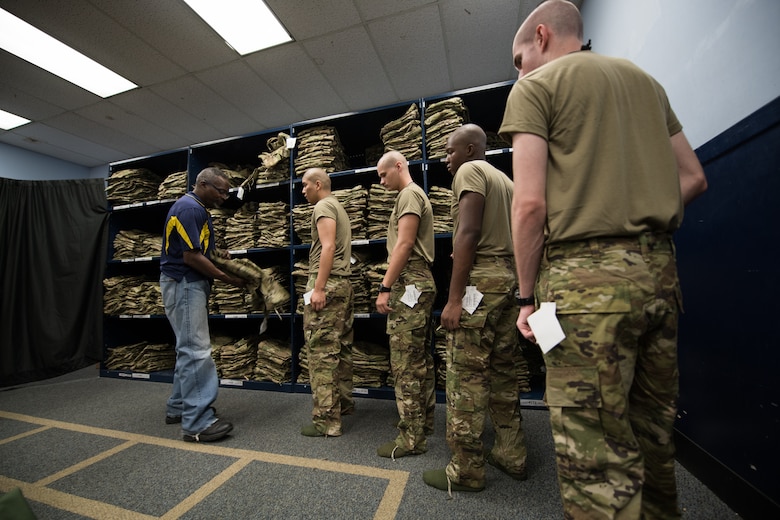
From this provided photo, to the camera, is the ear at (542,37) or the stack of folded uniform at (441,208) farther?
the stack of folded uniform at (441,208)

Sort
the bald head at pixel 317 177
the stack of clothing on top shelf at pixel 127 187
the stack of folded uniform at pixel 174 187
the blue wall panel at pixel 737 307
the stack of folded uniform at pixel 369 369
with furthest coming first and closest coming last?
the stack of clothing on top shelf at pixel 127 187
the stack of folded uniform at pixel 174 187
the stack of folded uniform at pixel 369 369
the bald head at pixel 317 177
the blue wall panel at pixel 737 307

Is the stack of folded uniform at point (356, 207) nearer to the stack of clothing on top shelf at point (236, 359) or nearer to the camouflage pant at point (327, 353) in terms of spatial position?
the camouflage pant at point (327, 353)

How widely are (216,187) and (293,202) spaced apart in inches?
36.1

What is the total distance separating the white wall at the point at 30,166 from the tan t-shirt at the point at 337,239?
25.0 feet

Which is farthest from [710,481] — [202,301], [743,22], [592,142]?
[202,301]

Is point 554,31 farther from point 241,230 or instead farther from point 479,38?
point 241,230

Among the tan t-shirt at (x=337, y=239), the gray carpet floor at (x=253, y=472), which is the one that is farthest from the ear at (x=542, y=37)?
the gray carpet floor at (x=253, y=472)

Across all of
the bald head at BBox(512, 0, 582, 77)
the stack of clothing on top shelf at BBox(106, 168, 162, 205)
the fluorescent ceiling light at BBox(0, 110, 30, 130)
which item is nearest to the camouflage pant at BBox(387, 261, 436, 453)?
the bald head at BBox(512, 0, 582, 77)

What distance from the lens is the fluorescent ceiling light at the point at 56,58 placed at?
11.3 ft

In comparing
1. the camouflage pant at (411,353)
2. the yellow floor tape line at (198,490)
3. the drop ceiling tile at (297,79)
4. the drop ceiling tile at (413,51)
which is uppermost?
the drop ceiling tile at (413,51)

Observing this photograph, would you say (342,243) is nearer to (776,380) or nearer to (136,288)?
(776,380)

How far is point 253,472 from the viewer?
1776 millimetres

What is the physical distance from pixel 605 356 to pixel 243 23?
14.7 ft

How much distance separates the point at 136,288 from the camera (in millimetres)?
4031
